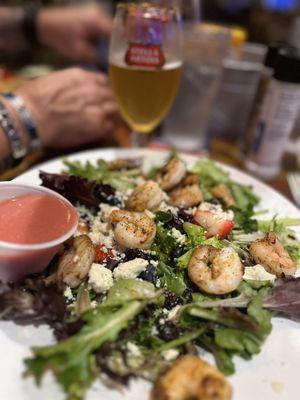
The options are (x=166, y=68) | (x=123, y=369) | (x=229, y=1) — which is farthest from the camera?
(x=229, y=1)

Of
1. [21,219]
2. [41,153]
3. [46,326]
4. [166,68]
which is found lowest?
[41,153]

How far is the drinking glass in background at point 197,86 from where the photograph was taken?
2762 mm

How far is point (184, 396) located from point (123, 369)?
0.63 ft

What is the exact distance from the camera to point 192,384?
1080mm

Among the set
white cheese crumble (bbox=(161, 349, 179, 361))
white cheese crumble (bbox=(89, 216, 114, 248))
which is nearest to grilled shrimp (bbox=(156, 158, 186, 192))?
white cheese crumble (bbox=(89, 216, 114, 248))

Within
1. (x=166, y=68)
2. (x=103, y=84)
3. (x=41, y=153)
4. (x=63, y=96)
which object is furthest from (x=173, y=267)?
(x=103, y=84)

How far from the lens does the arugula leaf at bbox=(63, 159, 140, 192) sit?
2.00m

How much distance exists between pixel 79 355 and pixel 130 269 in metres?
0.37

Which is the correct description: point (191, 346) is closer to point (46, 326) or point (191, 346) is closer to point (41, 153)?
point (46, 326)

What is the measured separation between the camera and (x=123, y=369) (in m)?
1.16

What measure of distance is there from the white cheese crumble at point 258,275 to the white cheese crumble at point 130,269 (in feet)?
1.18

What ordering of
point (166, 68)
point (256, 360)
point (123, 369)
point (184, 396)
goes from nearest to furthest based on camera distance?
point (184, 396)
point (123, 369)
point (256, 360)
point (166, 68)

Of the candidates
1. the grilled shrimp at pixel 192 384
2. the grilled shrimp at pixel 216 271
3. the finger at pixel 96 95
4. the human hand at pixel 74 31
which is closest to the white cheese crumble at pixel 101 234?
the grilled shrimp at pixel 216 271

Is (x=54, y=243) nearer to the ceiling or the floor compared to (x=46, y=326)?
nearer to the ceiling
